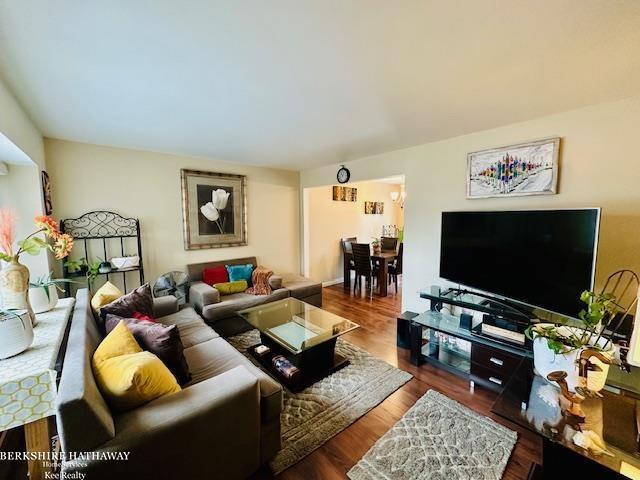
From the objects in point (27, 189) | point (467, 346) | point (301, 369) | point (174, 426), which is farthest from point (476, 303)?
point (27, 189)

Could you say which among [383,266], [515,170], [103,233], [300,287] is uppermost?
[515,170]

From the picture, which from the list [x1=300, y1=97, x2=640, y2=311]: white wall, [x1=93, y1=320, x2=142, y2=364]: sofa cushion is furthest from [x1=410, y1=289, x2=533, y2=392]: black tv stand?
[x1=93, y1=320, x2=142, y2=364]: sofa cushion

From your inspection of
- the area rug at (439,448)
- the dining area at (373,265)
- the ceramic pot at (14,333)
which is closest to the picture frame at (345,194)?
the dining area at (373,265)

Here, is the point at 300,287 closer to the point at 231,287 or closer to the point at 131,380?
the point at 231,287

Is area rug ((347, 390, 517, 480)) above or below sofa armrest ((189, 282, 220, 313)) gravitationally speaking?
below

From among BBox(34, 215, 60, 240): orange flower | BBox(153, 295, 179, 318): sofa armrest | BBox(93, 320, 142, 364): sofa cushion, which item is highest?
BBox(34, 215, 60, 240): orange flower

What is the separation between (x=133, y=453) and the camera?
1.01 metres

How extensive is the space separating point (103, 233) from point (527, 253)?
4400mm

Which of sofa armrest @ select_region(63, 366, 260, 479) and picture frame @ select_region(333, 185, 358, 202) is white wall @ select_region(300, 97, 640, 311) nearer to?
picture frame @ select_region(333, 185, 358, 202)

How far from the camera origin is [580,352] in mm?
1243

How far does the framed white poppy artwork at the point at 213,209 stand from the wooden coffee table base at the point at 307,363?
2.03 metres

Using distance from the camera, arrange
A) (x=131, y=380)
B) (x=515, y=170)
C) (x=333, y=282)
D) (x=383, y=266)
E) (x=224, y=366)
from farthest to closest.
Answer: (x=333, y=282) → (x=383, y=266) → (x=515, y=170) → (x=224, y=366) → (x=131, y=380)

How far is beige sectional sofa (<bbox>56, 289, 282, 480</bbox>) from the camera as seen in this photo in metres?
0.95

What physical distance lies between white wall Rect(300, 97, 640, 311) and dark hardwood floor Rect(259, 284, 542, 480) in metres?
0.81
